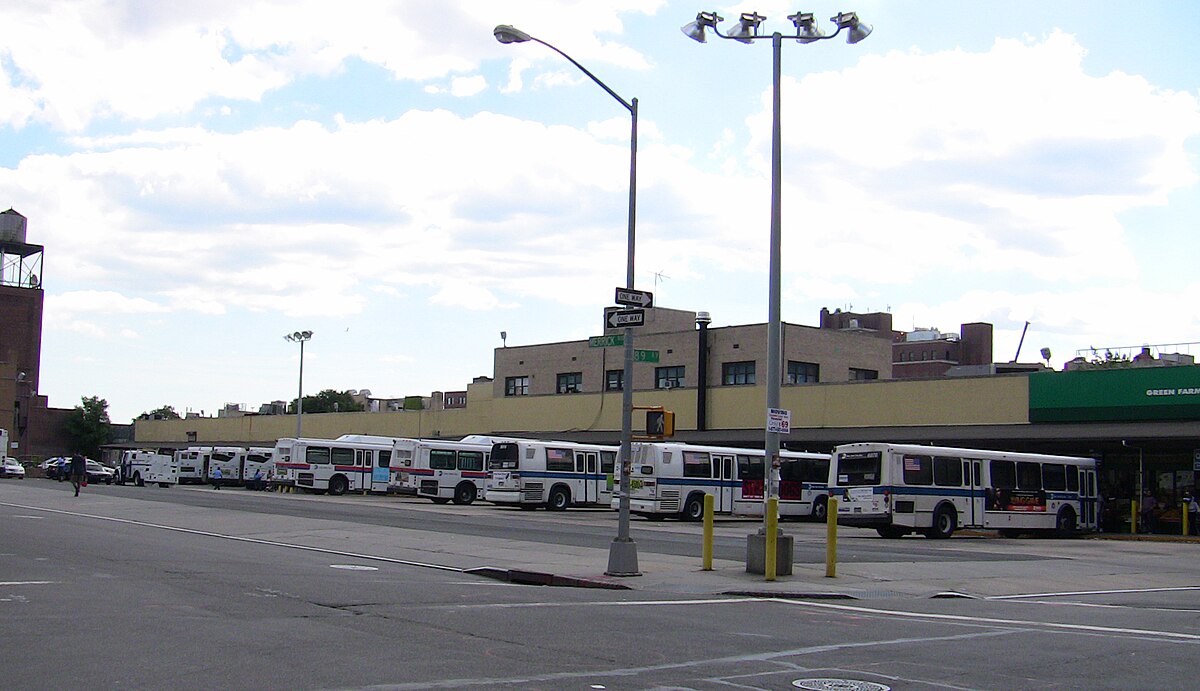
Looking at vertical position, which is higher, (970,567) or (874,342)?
(874,342)

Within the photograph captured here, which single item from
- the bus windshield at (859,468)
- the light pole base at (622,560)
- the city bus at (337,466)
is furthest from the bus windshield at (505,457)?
the light pole base at (622,560)

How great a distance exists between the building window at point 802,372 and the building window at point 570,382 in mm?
12507

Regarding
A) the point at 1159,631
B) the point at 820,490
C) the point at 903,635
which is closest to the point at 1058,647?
the point at 903,635

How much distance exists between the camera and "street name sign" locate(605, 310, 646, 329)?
60.6 ft

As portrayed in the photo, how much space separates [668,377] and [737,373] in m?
4.44

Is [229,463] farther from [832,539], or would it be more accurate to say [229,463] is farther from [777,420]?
[777,420]

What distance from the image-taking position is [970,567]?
912 inches

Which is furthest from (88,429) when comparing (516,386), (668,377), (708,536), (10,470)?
(708,536)

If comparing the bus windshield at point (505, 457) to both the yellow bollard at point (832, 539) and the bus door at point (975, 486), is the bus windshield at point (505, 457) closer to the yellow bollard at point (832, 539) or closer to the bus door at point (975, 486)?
the bus door at point (975, 486)

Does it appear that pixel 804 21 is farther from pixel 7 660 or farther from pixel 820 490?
pixel 820 490

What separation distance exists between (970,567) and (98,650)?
697 inches

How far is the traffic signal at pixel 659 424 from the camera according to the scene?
18656 millimetres

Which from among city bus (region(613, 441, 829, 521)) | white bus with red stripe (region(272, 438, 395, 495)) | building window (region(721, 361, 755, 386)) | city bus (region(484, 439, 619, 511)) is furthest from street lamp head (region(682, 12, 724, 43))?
white bus with red stripe (region(272, 438, 395, 495))

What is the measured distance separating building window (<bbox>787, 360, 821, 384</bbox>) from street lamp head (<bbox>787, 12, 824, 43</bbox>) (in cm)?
3937
